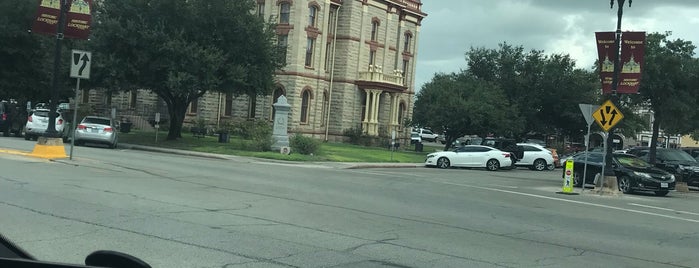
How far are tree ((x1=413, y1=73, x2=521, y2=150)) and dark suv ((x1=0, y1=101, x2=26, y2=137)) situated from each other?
83.2 ft

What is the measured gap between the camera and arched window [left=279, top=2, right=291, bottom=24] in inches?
1916

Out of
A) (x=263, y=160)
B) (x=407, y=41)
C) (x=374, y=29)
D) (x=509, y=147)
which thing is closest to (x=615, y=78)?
(x=263, y=160)

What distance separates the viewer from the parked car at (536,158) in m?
36.6

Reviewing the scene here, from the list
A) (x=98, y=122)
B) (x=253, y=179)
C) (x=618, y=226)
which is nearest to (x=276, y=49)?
(x=98, y=122)

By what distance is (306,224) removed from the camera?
953cm

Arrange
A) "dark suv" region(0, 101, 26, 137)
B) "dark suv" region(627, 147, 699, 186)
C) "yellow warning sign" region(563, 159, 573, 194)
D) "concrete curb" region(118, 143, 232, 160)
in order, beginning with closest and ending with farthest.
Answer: "yellow warning sign" region(563, 159, 573, 194)
"dark suv" region(627, 147, 699, 186)
"concrete curb" region(118, 143, 232, 160)
"dark suv" region(0, 101, 26, 137)

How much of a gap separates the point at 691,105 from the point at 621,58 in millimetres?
12302

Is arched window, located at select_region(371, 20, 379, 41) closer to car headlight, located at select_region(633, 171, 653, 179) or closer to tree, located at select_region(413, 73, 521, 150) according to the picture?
tree, located at select_region(413, 73, 521, 150)

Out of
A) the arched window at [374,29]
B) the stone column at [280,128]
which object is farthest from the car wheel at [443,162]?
the arched window at [374,29]

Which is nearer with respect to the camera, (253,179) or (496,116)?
(253,179)

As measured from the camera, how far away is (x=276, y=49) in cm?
3488

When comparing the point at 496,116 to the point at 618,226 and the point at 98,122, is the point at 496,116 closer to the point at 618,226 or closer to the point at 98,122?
the point at 98,122

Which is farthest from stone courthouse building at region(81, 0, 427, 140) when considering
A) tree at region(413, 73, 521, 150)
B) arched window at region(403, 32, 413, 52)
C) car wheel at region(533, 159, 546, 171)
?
car wheel at region(533, 159, 546, 171)

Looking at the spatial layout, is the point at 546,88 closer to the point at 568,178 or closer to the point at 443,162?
the point at 443,162
